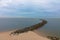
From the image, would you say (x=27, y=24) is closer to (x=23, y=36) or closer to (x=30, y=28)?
(x=30, y=28)

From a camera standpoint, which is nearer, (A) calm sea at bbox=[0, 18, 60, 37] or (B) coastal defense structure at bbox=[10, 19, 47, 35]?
(A) calm sea at bbox=[0, 18, 60, 37]

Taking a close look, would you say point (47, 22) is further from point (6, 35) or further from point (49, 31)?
point (6, 35)

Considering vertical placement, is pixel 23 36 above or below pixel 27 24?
below

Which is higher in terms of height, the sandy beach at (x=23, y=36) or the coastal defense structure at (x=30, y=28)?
the coastal defense structure at (x=30, y=28)

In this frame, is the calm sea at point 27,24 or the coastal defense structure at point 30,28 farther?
the coastal defense structure at point 30,28

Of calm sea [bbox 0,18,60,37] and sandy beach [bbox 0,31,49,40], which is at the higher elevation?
calm sea [bbox 0,18,60,37]

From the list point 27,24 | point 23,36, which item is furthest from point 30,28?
point 23,36

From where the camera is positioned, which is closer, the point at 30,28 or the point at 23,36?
the point at 23,36

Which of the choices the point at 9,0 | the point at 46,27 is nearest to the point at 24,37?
the point at 46,27
